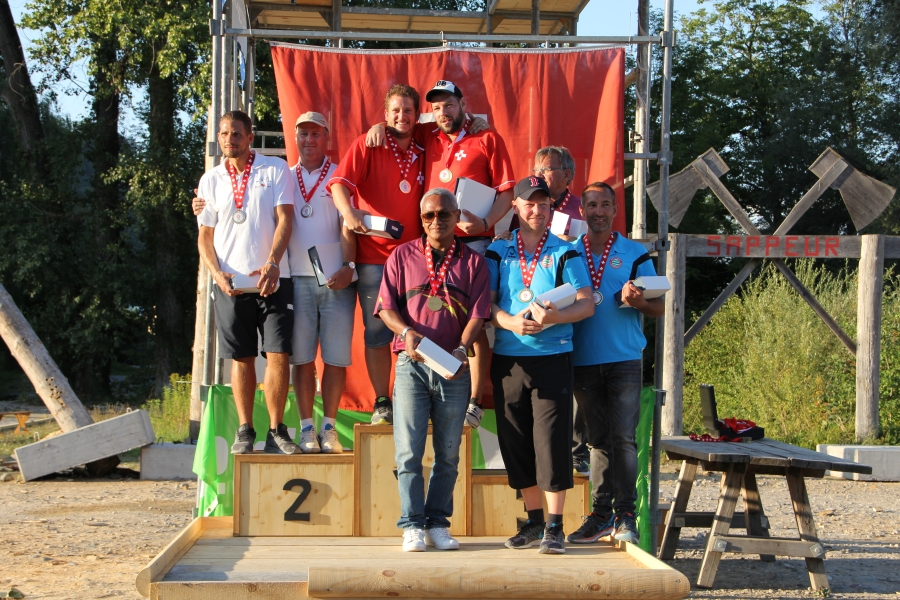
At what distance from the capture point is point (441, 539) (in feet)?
14.7

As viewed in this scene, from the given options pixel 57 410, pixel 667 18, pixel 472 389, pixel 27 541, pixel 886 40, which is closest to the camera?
pixel 472 389

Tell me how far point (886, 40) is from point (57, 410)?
1804 cm

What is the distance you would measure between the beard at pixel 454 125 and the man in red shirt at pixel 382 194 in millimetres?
168

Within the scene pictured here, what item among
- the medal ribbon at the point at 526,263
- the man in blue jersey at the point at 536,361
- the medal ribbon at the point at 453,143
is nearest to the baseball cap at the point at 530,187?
the man in blue jersey at the point at 536,361

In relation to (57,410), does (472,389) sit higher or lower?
higher

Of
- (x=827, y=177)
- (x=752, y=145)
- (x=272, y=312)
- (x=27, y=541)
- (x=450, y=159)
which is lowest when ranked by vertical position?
(x=27, y=541)

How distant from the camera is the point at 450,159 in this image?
203 inches

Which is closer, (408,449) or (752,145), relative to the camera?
(408,449)

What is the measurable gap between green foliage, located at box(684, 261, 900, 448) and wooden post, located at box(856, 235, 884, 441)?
332mm

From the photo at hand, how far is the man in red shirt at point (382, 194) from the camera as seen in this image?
512 centimetres

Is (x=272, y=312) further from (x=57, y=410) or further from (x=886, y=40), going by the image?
(x=886, y=40)

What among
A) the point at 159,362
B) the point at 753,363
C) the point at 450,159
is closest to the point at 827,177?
the point at 753,363

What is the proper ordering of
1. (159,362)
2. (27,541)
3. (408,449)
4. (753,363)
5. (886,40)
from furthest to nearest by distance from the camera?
(886,40), (159,362), (753,363), (27,541), (408,449)

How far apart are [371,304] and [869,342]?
24.4 ft
